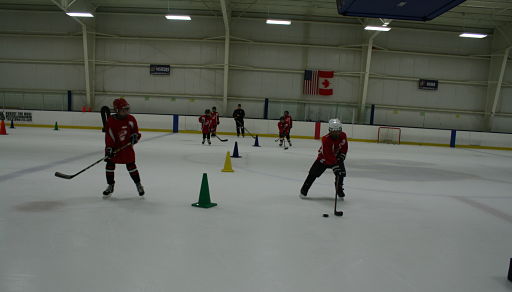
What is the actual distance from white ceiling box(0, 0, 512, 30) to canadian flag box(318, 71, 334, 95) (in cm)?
303

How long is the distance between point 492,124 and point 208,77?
54.2ft

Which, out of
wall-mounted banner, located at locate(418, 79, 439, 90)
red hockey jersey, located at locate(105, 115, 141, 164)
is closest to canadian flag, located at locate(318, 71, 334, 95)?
wall-mounted banner, located at locate(418, 79, 439, 90)

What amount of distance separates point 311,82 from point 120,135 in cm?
1694

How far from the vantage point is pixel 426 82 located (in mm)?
20859

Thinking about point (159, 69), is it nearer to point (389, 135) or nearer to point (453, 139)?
point (389, 135)

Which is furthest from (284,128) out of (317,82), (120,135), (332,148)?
(120,135)

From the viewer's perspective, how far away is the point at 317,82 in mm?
20672

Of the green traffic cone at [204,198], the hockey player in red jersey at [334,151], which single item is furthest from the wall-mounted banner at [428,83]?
the green traffic cone at [204,198]

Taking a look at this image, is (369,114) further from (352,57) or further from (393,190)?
(393,190)

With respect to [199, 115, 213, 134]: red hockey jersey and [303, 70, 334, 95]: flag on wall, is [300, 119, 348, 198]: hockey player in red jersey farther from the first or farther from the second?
[303, 70, 334, 95]: flag on wall

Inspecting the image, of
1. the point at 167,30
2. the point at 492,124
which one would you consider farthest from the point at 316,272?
the point at 492,124

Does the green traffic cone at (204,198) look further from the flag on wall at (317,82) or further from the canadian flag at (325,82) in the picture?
the canadian flag at (325,82)

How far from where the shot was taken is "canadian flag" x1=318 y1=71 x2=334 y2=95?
67.8ft

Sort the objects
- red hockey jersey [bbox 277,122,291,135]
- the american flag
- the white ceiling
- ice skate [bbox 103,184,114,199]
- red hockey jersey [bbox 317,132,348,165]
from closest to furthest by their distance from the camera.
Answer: ice skate [bbox 103,184,114,199] < red hockey jersey [bbox 317,132,348,165] < red hockey jersey [bbox 277,122,291,135] < the white ceiling < the american flag
